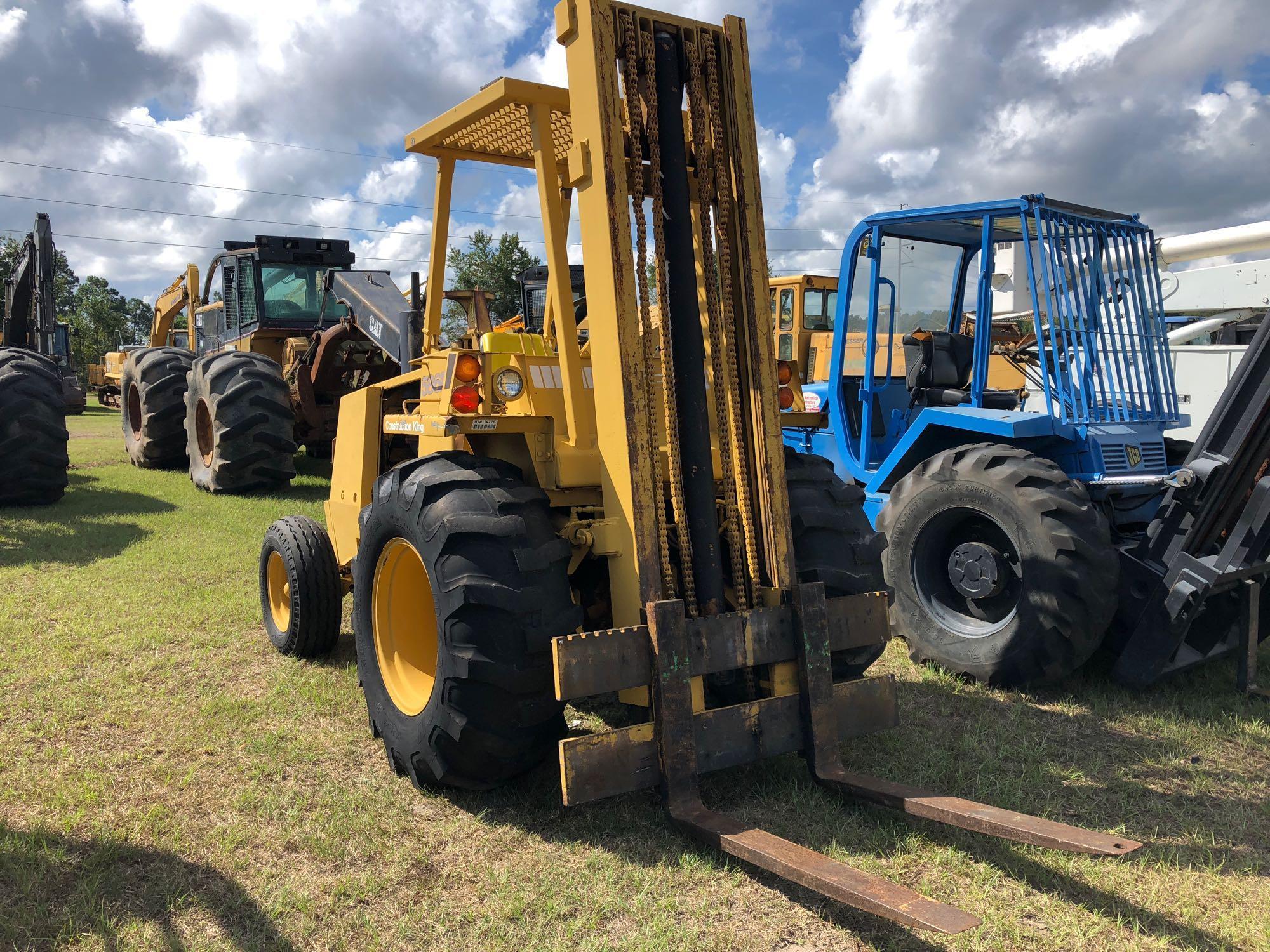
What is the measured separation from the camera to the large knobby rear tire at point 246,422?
32.4ft

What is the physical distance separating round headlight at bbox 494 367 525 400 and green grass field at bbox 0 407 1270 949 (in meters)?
1.48

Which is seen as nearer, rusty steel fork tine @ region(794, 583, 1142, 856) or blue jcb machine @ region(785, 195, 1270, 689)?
rusty steel fork tine @ region(794, 583, 1142, 856)

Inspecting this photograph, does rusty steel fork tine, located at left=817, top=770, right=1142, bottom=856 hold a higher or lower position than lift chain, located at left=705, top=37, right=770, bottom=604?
lower

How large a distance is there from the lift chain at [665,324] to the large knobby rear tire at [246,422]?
7619 millimetres

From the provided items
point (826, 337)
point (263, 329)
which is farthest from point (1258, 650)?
point (263, 329)

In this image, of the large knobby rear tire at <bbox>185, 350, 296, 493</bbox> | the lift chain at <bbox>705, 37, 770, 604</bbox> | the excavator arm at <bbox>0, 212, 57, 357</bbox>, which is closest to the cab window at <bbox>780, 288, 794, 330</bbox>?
the large knobby rear tire at <bbox>185, 350, 296, 493</bbox>

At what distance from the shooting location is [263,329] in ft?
38.7

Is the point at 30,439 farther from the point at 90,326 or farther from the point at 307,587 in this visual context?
the point at 90,326

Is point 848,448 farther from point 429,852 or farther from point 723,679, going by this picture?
point 429,852

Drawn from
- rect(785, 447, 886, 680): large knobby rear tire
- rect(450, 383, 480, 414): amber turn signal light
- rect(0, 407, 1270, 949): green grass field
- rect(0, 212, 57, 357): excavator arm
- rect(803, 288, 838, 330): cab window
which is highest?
rect(0, 212, 57, 357): excavator arm

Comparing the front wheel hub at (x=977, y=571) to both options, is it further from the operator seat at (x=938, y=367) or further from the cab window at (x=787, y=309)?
the cab window at (x=787, y=309)

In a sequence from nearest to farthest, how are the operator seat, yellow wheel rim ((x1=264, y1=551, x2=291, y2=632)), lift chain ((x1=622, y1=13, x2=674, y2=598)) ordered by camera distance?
lift chain ((x1=622, y1=13, x2=674, y2=598)) < yellow wheel rim ((x1=264, y1=551, x2=291, y2=632)) < the operator seat

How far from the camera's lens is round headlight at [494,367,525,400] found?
3.65m

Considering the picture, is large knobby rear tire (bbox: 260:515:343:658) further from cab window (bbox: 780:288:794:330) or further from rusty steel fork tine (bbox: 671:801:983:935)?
cab window (bbox: 780:288:794:330)
